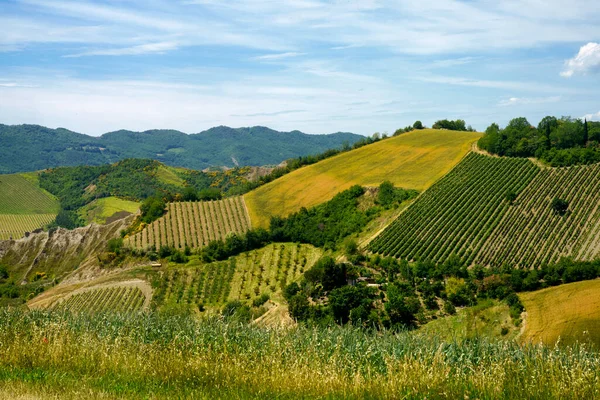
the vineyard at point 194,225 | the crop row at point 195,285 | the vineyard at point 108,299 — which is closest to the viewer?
the crop row at point 195,285

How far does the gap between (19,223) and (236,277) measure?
401ft

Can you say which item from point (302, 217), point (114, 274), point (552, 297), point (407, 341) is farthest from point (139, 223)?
point (407, 341)

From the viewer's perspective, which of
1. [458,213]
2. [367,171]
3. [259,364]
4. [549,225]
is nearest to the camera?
[259,364]

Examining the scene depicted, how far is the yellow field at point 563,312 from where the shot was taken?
127ft

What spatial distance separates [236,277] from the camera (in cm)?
7350

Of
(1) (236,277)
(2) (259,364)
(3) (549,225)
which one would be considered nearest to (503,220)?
(3) (549,225)

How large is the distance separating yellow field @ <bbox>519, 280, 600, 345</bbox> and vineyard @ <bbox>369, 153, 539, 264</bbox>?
13758 mm

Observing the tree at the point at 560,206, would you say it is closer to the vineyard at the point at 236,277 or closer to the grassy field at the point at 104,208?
the vineyard at the point at 236,277

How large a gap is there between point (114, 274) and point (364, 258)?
128ft

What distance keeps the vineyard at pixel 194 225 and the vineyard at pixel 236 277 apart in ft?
35.4

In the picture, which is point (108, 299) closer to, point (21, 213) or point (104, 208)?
point (104, 208)

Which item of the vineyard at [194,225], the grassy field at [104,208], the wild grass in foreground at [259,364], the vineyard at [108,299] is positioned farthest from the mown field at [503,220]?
the grassy field at [104,208]

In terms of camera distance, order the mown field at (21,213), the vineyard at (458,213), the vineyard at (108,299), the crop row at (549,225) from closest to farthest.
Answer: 1. the crop row at (549,225)
2. the vineyard at (458,213)
3. the vineyard at (108,299)
4. the mown field at (21,213)

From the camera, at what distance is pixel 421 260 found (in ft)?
209
